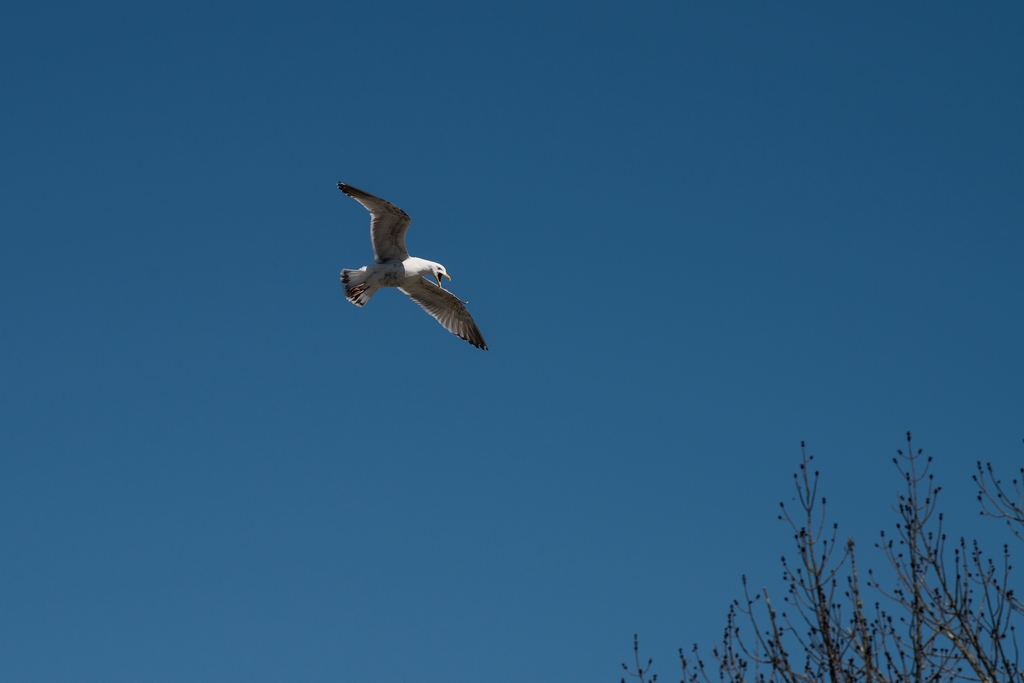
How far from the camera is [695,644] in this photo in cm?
944

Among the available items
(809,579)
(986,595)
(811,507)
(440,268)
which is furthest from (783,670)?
(440,268)

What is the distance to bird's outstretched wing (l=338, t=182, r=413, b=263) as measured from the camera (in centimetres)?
1689

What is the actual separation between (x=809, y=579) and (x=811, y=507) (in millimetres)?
690

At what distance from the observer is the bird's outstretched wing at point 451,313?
1927 centimetres

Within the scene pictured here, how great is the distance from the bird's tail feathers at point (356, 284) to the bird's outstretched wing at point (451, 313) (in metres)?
1.61

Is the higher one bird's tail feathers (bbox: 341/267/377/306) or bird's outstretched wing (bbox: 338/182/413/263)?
bird's outstretched wing (bbox: 338/182/413/263)

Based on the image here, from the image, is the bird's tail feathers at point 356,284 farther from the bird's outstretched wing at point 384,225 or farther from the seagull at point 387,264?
the bird's outstretched wing at point 384,225

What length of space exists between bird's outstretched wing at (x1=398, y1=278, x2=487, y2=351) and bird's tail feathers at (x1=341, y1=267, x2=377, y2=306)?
161 centimetres

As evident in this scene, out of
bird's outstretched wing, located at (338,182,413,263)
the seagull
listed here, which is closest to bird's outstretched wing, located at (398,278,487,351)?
the seagull

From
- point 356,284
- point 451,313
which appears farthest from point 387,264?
point 451,313

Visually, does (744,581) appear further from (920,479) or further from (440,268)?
(440,268)

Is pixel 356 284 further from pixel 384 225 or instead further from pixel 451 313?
pixel 451 313

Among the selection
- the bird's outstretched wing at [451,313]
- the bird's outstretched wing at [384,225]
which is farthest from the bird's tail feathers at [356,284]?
the bird's outstretched wing at [451,313]

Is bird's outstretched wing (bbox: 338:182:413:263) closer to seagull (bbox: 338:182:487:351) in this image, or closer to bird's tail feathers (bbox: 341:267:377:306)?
seagull (bbox: 338:182:487:351)
